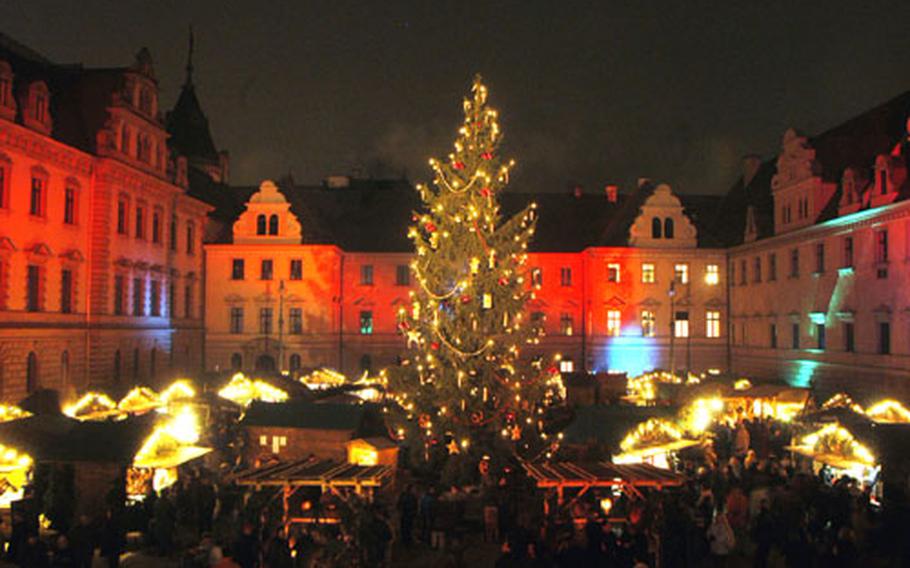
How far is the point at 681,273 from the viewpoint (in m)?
47.8

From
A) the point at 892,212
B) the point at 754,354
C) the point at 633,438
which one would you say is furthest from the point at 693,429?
the point at 754,354

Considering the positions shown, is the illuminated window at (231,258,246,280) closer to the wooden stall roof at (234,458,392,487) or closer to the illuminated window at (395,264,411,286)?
the illuminated window at (395,264,411,286)

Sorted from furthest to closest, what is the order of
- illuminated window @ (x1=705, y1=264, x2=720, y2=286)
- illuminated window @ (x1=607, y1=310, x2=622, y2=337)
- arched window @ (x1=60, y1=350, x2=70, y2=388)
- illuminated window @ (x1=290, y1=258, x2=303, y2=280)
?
illuminated window @ (x1=705, y1=264, x2=720, y2=286), illuminated window @ (x1=607, y1=310, x2=622, y2=337), illuminated window @ (x1=290, y1=258, x2=303, y2=280), arched window @ (x1=60, y1=350, x2=70, y2=388)

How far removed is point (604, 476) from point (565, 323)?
34755 mm

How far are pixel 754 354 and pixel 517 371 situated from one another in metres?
25.9

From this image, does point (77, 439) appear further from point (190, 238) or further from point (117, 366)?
point (190, 238)

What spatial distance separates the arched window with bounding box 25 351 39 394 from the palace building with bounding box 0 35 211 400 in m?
0.04

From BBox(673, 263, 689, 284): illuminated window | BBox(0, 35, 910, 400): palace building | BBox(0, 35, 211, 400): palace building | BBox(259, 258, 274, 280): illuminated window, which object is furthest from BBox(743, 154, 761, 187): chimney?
BBox(0, 35, 211, 400): palace building

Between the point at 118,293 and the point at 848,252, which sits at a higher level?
the point at 848,252

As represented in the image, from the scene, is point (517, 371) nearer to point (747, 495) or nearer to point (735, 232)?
point (747, 495)

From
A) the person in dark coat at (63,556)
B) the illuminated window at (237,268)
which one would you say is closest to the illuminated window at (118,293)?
the illuminated window at (237,268)

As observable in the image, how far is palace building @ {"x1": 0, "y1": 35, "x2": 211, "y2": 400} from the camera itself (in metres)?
28.2

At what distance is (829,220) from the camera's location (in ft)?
113

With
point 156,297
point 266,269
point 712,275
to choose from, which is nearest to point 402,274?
point 266,269
